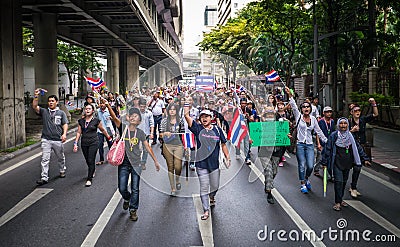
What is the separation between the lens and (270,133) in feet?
25.8

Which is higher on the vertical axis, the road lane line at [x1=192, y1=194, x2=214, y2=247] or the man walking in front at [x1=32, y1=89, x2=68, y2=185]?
the man walking in front at [x1=32, y1=89, x2=68, y2=185]

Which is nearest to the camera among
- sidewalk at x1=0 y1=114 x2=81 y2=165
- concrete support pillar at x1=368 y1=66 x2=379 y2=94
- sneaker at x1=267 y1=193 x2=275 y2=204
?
sneaker at x1=267 y1=193 x2=275 y2=204

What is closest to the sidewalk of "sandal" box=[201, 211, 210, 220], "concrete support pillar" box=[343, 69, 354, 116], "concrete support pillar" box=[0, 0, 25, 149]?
"concrete support pillar" box=[0, 0, 25, 149]

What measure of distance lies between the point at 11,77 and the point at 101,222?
29.0 ft

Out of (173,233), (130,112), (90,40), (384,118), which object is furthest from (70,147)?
(90,40)

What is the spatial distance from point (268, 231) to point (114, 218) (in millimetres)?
2263

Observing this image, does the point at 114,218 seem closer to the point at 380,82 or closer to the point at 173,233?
the point at 173,233

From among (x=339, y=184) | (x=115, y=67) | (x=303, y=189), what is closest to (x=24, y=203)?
(x=303, y=189)

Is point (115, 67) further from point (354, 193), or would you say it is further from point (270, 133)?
point (354, 193)

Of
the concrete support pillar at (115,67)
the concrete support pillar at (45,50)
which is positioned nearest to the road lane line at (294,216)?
the concrete support pillar at (45,50)

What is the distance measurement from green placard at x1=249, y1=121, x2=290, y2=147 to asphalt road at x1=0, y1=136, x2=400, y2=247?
96 centimetres

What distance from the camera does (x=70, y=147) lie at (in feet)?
46.5

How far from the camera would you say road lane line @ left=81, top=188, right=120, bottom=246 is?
18.1ft

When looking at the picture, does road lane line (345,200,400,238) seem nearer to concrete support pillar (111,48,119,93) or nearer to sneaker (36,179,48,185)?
sneaker (36,179,48,185)
